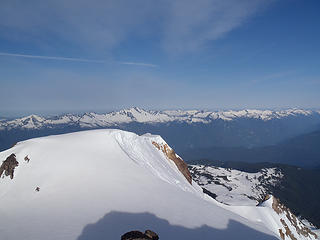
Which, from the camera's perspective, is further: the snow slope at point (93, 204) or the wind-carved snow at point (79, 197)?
the wind-carved snow at point (79, 197)

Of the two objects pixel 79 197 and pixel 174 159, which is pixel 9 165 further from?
pixel 174 159

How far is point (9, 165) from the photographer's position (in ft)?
83.8

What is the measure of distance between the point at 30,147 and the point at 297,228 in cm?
6975

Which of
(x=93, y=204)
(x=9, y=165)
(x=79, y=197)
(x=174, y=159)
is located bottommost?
(x=93, y=204)

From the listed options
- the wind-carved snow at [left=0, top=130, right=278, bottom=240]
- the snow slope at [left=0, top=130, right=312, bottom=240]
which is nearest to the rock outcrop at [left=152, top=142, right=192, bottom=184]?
the wind-carved snow at [left=0, top=130, right=278, bottom=240]

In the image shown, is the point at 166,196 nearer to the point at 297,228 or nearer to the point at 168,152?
the point at 168,152

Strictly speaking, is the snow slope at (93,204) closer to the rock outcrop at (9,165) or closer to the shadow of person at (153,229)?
the shadow of person at (153,229)

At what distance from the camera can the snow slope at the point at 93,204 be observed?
16625 mm

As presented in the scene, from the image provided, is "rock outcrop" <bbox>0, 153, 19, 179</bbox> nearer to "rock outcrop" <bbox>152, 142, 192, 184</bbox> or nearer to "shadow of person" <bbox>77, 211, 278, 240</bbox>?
"shadow of person" <bbox>77, 211, 278, 240</bbox>

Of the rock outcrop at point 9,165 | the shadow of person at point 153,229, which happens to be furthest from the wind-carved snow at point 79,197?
the rock outcrop at point 9,165

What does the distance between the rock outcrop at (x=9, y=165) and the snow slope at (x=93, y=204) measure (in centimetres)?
48

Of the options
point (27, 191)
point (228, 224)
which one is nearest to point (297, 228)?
point (228, 224)

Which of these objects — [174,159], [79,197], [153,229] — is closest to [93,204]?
[79,197]

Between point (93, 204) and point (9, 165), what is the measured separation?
13.9 metres
